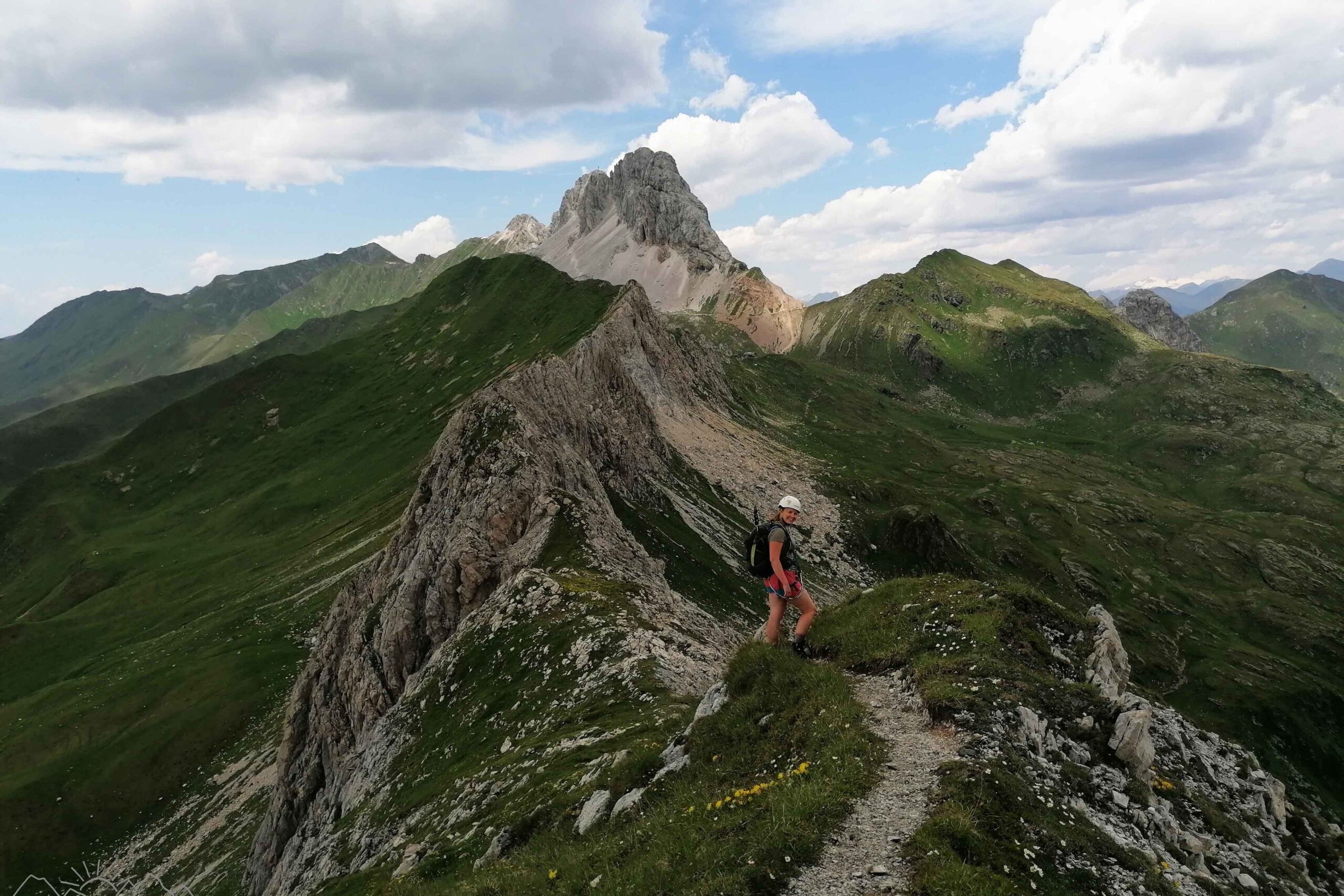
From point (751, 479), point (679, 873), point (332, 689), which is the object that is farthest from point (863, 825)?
point (751, 479)

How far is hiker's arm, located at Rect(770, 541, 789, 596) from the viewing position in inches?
844

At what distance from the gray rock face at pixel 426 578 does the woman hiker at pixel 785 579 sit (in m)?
28.7

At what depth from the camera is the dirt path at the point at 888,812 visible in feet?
41.6

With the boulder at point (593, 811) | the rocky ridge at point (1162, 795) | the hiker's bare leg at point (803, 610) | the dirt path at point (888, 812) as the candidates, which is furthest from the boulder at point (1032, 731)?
the boulder at point (593, 811)

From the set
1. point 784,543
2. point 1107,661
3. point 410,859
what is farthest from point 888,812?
point 410,859

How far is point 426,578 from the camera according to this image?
171ft

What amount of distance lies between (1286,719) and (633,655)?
131798 millimetres

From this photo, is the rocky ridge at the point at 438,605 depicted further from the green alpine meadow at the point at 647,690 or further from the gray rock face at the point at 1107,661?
the gray rock face at the point at 1107,661

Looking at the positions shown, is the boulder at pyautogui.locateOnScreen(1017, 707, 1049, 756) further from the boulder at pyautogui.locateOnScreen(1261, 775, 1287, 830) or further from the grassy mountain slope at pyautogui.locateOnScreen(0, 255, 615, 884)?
the grassy mountain slope at pyautogui.locateOnScreen(0, 255, 615, 884)

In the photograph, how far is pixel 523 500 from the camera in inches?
2164

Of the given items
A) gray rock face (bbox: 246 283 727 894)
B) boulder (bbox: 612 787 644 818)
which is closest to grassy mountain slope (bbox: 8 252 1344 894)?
boulder (bbox: 612 787 644 818)

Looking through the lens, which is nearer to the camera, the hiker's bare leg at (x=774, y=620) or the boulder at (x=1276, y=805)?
the hiker's bare leg at (x=774, y=620)

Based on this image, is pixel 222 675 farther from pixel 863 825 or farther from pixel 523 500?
pixel 863 825

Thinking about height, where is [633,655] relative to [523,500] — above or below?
below
